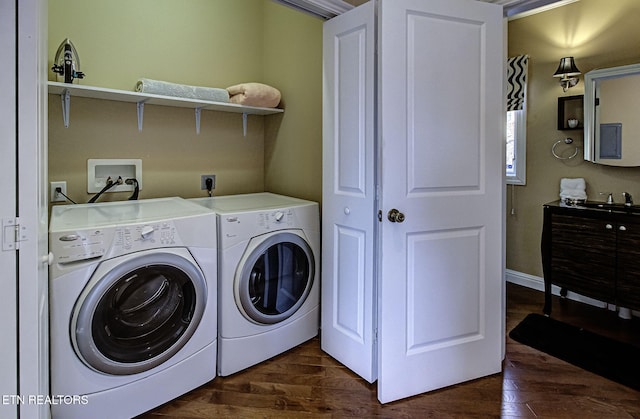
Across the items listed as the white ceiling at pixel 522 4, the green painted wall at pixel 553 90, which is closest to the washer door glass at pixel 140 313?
the white ceiling at pixel 522 4

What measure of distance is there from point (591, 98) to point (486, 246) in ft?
6.09

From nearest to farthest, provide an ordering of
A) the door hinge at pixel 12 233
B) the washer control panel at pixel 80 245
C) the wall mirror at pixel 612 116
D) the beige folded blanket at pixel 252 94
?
the door hinge at pixel 12 233
the washer control panel at pixel 80 245
the beige folded blanket at pixel 252 94
the wall mirror at pixel 612 116

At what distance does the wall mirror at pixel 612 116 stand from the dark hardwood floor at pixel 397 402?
1.60 metres

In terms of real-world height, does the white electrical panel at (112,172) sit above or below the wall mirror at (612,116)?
below

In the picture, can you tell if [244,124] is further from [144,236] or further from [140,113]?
[144,236]

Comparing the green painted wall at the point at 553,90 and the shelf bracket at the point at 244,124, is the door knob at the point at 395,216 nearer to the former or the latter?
the shelf bracket at the point at 244,124

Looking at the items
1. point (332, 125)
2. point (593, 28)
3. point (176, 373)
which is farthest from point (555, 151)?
point (176, 373)

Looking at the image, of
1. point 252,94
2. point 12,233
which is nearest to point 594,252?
point 252,94

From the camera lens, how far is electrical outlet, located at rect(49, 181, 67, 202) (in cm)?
208

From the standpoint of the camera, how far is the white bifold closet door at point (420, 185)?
1738 mm

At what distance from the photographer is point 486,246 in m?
1.94

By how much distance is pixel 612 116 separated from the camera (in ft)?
9.23

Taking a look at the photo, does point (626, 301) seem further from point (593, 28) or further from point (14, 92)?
point (14, 92)

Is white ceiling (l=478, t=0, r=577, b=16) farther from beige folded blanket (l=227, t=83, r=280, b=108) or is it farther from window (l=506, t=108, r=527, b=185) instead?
window (l=506, t=108, r=527, b=185)
